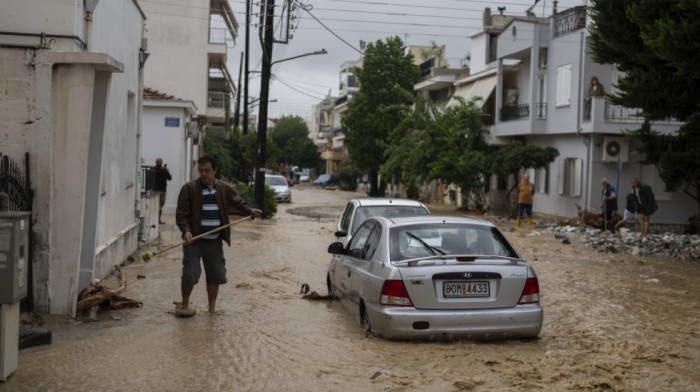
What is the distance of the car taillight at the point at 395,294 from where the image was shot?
722 centimetres

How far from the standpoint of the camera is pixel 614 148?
27.3 metres

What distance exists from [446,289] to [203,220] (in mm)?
3128

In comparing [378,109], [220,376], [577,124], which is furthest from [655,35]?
[378,109]

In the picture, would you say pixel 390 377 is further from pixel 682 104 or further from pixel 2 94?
pixel 682 104

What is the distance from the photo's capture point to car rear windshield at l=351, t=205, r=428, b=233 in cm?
1215

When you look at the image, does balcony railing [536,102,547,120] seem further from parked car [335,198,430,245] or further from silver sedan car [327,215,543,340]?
silver sedan car [327,215,543,340]

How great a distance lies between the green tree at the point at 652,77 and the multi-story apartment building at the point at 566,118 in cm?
731

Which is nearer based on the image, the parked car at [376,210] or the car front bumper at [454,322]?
the car front bumper at [454,322]

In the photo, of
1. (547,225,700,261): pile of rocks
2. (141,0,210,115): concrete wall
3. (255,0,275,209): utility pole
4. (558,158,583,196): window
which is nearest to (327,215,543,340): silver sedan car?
(547,225,700,261): pile of rocks

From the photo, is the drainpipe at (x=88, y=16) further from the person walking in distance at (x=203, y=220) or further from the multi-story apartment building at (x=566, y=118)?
the multi-story apartment building at (x=566, y=118)

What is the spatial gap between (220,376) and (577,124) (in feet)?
78.0

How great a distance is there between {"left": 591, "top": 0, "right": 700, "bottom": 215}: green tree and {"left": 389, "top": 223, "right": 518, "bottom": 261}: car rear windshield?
8013 mm

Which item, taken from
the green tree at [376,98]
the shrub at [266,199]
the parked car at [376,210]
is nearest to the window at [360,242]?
the parked car at [376,210]

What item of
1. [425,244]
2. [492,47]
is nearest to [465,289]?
[425,244]
